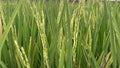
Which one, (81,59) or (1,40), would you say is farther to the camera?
(81,59)

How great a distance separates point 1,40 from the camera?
257 mm

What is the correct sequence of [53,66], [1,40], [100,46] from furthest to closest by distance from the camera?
[100,46], [53,66], [1,40]

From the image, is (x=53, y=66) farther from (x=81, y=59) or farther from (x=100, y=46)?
(x=100, y=46)

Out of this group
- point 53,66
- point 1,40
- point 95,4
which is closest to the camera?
point 1,40

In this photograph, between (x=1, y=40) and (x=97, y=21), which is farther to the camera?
(x=97, y=21)

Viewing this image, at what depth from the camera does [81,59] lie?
420mm

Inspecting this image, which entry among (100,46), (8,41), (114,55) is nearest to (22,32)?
(8,41)

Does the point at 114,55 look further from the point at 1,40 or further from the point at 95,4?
the point at 95,4

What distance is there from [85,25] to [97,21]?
0.08m

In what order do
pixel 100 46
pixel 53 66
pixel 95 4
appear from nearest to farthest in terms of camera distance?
pixel 53 66 → pixel 100 46 → pixel 95 4

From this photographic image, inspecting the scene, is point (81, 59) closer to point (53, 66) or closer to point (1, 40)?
point (53, 66)

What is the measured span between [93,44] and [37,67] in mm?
125

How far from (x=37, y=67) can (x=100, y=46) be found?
15 centimetres

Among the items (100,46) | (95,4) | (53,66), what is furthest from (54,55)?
(95,4)
